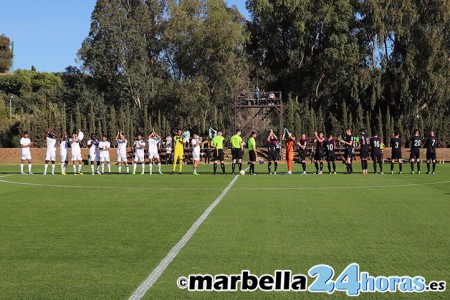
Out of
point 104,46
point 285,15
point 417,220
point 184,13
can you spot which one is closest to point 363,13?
point 285,15

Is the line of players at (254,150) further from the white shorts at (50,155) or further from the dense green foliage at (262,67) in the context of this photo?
the dense green foliage at (262,67)

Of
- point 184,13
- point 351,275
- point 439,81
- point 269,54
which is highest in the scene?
point 184,13

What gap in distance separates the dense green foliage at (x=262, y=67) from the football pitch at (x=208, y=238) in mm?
38533

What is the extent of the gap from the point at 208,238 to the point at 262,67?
55.6 metres

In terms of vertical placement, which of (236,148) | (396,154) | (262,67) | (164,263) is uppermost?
(262,67)

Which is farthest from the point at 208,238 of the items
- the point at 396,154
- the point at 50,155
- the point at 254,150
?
the point at 50,155

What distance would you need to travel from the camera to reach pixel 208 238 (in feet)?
33.1

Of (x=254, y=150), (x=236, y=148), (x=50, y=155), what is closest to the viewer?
(x=236, y=148)

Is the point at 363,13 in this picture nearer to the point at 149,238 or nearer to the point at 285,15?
the point at 285,15

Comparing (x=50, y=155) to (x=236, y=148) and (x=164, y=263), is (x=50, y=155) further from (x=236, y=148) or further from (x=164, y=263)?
(x=164, y=263)

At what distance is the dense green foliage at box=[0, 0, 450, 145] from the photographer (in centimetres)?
5612

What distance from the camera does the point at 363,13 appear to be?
5878 centimetres

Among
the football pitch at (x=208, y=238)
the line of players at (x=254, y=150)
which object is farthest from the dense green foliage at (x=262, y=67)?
the football pitch at (x=208, y=238)

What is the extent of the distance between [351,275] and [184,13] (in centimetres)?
5903
